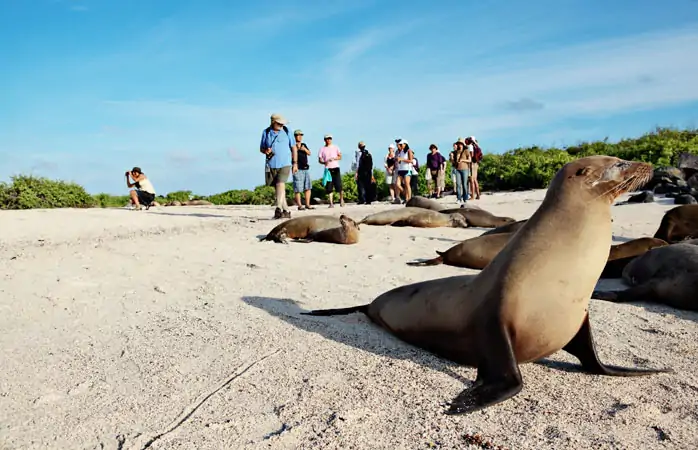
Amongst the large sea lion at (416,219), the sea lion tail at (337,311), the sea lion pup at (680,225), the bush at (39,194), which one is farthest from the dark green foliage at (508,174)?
the sea lion tail at (337,311)

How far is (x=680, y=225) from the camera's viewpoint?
767cm

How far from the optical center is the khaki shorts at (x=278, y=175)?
11.4 metres

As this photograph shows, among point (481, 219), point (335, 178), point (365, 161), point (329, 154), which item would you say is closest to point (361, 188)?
point (365, 161)

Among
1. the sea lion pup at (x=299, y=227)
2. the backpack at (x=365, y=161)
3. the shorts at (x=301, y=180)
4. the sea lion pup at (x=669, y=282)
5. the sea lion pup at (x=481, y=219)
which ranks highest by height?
the backpack at (x=365, y=161)

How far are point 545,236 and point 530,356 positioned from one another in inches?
24.4

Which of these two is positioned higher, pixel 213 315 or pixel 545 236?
pixel 545 236

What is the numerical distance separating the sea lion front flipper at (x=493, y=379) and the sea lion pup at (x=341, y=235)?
574 centimetres

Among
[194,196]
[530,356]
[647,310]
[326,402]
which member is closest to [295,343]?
[326,402]

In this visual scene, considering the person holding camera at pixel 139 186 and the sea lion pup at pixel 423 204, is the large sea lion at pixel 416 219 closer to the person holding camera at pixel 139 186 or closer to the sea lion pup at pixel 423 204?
the sea lion pup at pixel 423 204

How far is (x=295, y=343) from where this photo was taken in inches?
149

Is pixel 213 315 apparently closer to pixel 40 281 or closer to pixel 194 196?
pixel 40 281

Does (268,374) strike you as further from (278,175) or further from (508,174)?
(508,174)

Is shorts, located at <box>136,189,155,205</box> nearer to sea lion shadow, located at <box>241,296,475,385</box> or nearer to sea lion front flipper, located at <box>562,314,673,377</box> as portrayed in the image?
sea lion shadow, located at <box>241,296,475,385</box>

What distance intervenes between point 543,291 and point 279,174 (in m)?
8.61
